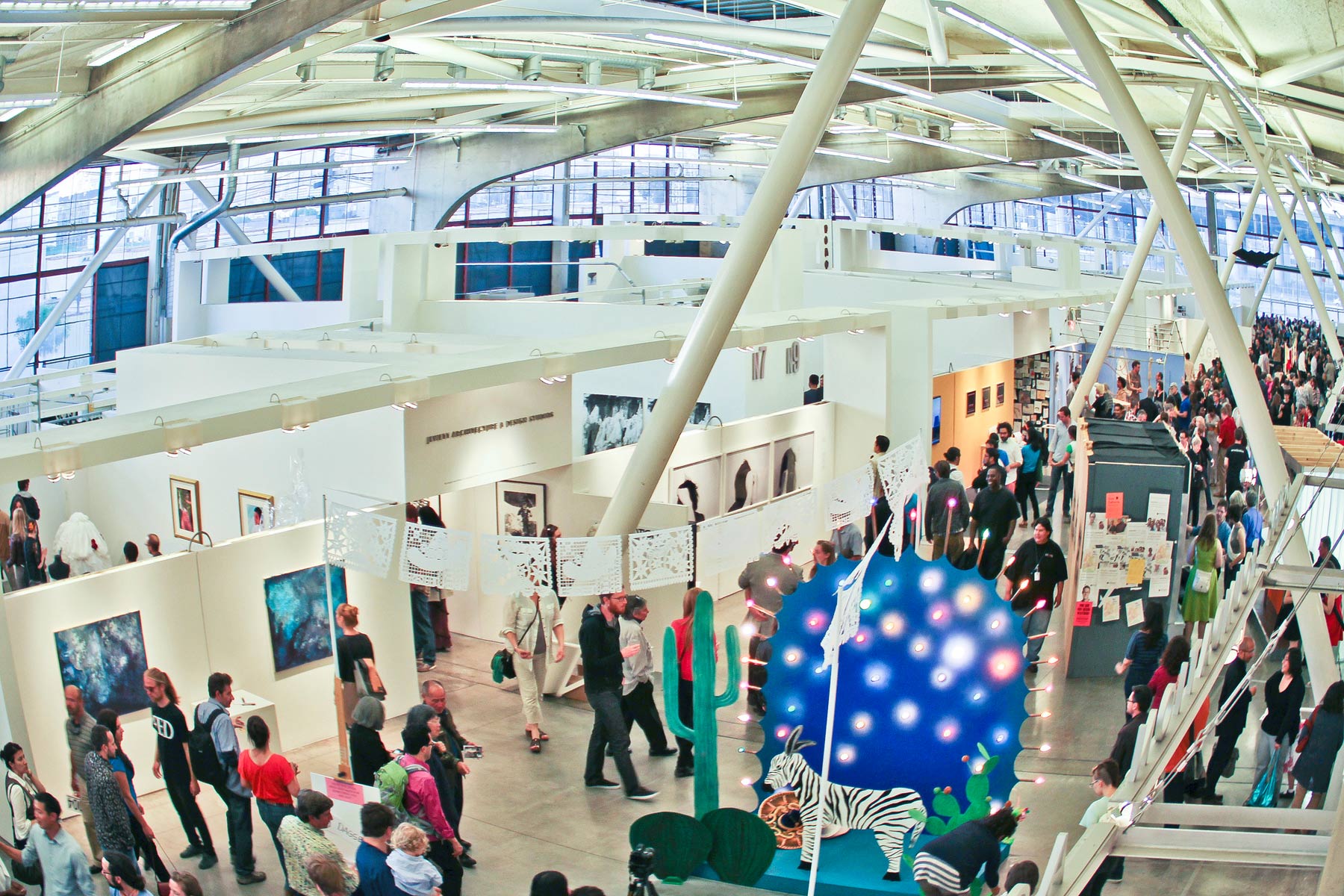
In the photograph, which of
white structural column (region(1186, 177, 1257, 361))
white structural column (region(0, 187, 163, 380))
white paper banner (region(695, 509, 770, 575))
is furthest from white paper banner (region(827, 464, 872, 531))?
white structural column (region(0, 187, 163, 380))

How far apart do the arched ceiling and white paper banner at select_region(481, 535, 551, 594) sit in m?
4.67

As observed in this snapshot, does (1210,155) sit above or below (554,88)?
below

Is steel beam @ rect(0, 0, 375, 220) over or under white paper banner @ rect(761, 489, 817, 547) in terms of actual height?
over

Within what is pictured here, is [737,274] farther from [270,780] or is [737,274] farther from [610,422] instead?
Result: [610,422]

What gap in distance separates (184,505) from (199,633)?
10.7 feet

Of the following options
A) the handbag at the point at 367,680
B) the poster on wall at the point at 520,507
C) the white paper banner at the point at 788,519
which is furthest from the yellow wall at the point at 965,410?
the handbag at the point at 367,680

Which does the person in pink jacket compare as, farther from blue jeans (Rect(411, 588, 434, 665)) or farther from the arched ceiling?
the arched ceiling

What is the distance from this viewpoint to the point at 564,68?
21.5 m


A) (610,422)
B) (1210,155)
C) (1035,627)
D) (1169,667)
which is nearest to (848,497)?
(1035,627)

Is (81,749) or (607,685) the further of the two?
(607,685)

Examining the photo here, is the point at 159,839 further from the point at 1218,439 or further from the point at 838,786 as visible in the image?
the point at 1218,439

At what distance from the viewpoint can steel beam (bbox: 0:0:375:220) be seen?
10.6 m

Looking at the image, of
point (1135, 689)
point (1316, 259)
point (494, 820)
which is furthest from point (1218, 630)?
point (1316, 259)

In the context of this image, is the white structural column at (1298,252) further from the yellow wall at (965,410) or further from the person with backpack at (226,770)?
the person with backpack at (226,770)
